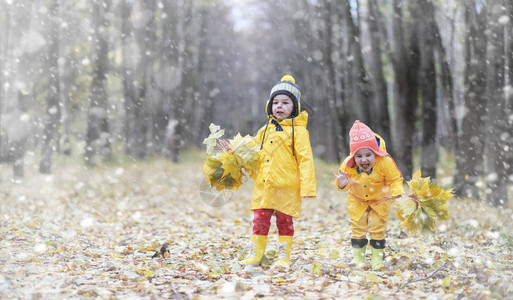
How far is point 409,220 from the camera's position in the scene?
5.15 metres

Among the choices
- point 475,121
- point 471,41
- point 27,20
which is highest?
point 27,20

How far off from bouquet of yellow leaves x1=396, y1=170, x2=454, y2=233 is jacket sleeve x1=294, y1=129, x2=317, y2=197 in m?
0.95

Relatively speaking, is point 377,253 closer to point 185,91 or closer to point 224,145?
point 224,145

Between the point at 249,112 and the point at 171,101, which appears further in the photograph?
the point at 249,112

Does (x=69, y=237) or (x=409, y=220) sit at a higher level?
(x=409, y=220)

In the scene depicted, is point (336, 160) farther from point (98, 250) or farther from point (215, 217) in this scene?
point (98, 250)

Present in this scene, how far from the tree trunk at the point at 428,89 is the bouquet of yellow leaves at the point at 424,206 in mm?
9570

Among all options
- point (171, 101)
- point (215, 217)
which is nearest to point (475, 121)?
point (215, 217)

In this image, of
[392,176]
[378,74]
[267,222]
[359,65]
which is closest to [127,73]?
[359,65]

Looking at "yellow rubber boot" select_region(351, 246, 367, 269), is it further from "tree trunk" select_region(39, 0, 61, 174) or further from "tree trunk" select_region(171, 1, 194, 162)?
"tree trunk" select_region(171, 1, 194, 162)

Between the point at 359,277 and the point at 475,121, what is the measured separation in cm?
839

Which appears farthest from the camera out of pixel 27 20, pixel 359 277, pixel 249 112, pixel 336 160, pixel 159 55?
pixel 249 112

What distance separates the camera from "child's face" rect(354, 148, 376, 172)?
5.20 m

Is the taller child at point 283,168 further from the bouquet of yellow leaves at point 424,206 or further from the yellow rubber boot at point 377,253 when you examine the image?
the bouquet of yellow leaves at point 424,206
